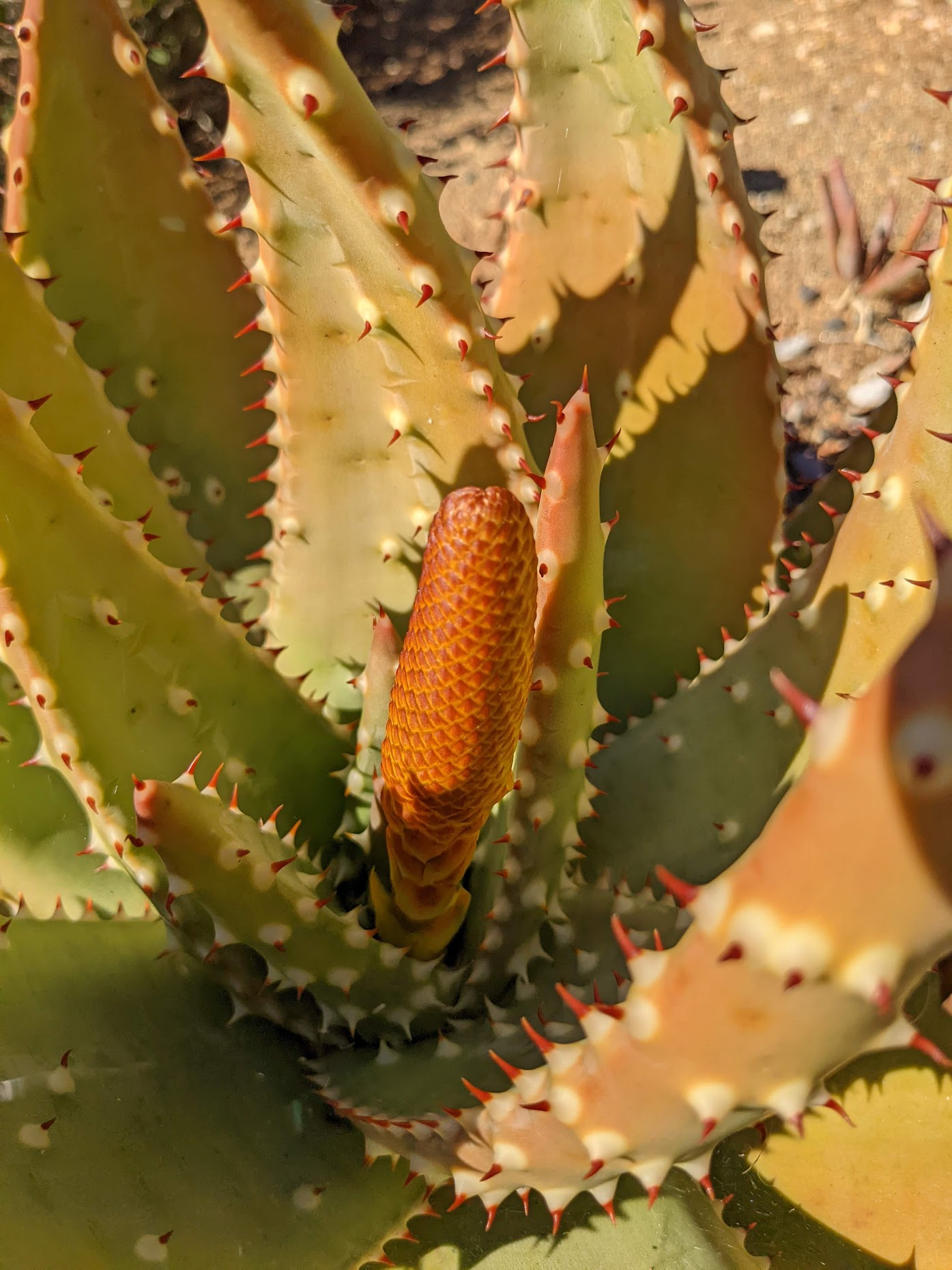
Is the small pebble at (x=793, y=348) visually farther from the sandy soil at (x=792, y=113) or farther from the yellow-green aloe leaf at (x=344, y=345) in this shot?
the yellow-green aloe leaf at (x=344, y=345)

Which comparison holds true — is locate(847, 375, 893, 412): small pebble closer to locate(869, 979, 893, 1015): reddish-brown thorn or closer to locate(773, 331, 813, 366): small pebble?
locate(773, 331, 813, 366): small pebble

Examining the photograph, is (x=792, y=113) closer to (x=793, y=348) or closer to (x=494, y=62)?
(x=793, y=348)

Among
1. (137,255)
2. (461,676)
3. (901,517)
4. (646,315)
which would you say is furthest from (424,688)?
(137,255)

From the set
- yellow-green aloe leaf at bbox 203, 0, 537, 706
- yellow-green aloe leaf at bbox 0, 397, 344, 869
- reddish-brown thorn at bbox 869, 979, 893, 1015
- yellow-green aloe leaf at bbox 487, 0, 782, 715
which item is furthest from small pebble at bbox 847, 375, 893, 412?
reddish-brown thorn at bbox 869, 979, 893, 1015

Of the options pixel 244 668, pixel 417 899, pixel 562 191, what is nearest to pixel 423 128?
pixel 562 191

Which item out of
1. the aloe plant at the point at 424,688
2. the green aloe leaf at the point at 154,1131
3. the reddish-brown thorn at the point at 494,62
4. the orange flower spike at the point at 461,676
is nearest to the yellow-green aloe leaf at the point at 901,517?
the aloe plant at the point at 424,688

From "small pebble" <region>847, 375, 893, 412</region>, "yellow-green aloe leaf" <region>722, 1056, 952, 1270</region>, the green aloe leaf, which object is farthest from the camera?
"small pebble" <region>847, 375, 893, 412</region>
